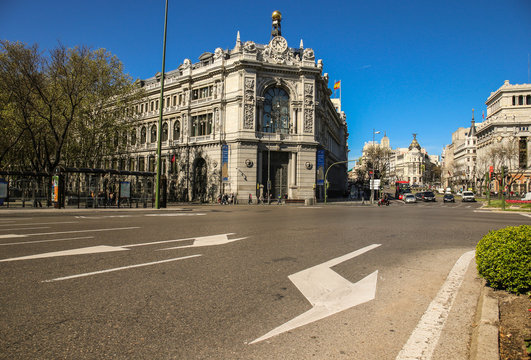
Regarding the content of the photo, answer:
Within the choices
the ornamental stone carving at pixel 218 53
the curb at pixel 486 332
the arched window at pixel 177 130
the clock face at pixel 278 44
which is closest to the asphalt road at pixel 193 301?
the curb at pixel 486 332

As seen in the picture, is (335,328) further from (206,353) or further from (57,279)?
(57,279)

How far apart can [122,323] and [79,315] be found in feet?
1.74

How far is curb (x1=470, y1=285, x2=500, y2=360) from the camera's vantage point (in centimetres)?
256

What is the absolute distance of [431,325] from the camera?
3336mm

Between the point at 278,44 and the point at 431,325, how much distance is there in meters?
43.7

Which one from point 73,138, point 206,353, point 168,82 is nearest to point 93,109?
point 73,138

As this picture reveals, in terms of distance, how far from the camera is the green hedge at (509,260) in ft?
13.1

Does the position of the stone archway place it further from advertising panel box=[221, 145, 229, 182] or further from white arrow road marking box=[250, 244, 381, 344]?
white arrow road marking box=[250, 244, 381, 344]

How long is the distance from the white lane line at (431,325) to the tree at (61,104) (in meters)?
30.0

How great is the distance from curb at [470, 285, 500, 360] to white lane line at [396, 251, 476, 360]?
0.31 meters

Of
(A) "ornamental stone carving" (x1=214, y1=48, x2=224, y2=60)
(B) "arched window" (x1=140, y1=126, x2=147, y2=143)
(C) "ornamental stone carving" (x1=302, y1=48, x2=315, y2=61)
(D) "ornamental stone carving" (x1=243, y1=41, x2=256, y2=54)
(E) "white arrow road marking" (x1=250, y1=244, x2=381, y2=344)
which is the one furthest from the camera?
(B) "arched window" (x1=140, y1=126, x2=147, y2=143)

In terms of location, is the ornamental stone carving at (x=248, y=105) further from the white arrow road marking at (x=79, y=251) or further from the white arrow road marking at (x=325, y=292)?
the white arrow road marking at (x=325, y=292)

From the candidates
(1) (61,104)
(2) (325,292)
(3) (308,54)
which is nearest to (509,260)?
(2) (325,292)

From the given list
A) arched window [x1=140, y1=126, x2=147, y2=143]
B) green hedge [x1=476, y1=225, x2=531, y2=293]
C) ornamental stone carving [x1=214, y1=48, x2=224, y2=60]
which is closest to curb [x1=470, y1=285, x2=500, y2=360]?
green hedge [x1=476, y1=225, x2=531, y2=293]
